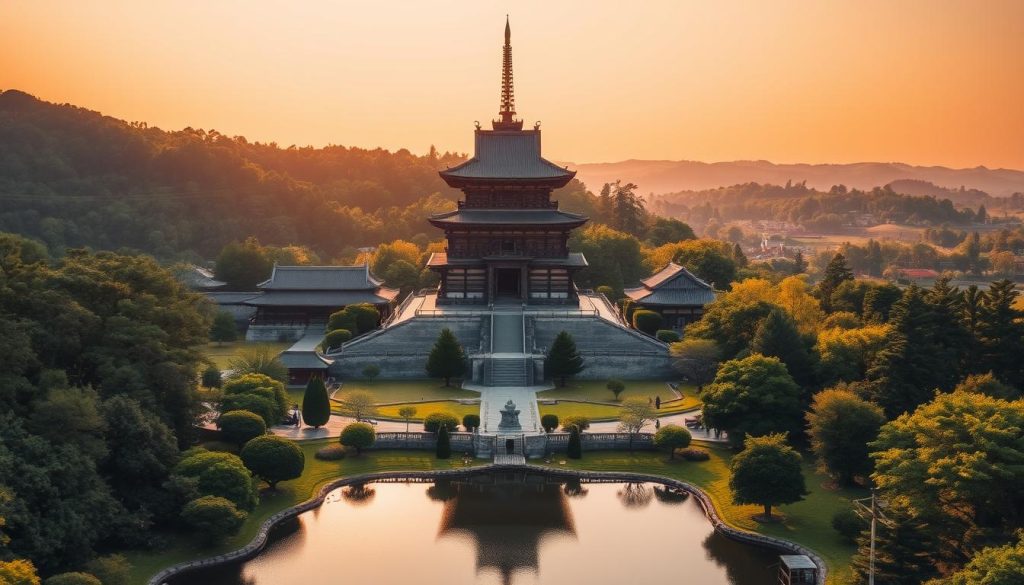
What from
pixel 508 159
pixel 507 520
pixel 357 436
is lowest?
pixel 507 520

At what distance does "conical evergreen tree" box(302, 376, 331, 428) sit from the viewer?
46.2m

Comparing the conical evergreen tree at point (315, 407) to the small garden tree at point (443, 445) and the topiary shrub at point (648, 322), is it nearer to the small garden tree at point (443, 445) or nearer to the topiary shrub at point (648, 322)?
the small garden tree at point (443, 445)

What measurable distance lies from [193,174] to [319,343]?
227 feet

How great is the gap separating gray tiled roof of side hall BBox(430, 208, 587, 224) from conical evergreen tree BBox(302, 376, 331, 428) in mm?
20215

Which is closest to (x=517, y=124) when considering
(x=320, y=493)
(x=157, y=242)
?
(x=320, y=493)

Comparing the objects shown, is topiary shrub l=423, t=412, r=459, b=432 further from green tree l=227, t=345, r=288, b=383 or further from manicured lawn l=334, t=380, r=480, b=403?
green tree l=227, t=345, r=288, b=383

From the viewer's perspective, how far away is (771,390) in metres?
43.0

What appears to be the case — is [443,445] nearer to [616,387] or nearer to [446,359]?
[446,359]

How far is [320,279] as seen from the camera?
70.6 metres

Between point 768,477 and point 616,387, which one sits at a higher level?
point 616,387

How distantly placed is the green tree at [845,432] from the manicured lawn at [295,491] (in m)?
14.5

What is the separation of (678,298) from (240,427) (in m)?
34.0

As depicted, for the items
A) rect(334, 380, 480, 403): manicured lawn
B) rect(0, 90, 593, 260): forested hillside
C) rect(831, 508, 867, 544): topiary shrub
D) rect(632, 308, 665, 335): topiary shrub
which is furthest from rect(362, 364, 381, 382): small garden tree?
rect(0, 90, 593, 260): forested hillside

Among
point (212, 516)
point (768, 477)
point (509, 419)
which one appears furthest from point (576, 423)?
point (212, 516)
